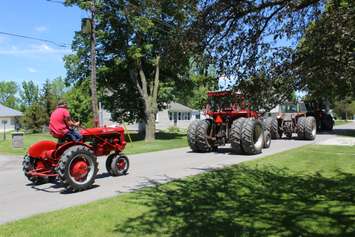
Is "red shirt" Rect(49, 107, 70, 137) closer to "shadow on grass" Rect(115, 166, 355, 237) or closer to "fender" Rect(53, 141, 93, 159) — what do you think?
"fender" Rect(53, 141, 93, 159)

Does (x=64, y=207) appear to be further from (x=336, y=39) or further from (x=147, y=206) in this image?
(x=336, y=39)

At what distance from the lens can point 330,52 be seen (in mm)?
4781

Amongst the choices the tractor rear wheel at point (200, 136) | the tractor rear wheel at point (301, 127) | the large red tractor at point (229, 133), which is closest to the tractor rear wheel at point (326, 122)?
the tractor rear wheel at point (301, 127)

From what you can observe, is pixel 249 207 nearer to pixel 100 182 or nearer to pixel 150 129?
pixel 100 182

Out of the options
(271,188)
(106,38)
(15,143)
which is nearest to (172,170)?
(271,188)

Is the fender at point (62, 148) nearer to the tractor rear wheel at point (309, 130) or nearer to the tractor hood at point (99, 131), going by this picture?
the tractor hood at point (99, 131)

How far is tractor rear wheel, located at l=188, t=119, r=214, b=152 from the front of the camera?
17.0m

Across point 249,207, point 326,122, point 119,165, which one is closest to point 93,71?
point 119,165

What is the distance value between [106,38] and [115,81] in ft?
12.2

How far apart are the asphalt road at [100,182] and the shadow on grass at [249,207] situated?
104cm

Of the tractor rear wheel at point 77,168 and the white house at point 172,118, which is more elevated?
the white house at point 172,118

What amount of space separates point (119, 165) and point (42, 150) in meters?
2.26

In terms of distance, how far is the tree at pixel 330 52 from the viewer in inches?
185

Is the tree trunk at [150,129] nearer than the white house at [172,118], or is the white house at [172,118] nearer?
the tree trunk at [150,129]
